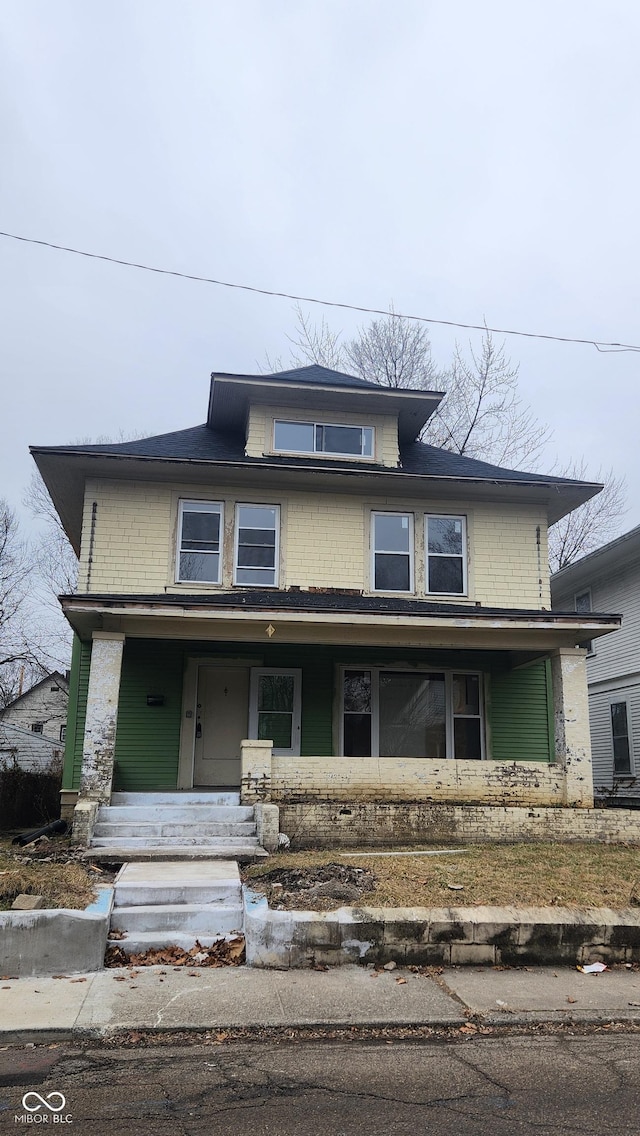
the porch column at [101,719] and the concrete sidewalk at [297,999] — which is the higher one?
the porch column at [101,719]

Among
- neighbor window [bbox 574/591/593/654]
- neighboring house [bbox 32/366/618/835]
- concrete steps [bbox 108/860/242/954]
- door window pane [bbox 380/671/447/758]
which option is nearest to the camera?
concrete steps [bbox 108/860/242/954]

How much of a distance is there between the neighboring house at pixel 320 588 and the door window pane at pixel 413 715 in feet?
0.11

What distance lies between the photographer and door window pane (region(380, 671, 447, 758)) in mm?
14273

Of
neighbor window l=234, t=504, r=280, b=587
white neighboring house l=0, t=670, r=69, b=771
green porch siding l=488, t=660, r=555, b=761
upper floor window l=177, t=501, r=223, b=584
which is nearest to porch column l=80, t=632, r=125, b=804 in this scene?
upper floor window l=177, t=501, r=223, b=584

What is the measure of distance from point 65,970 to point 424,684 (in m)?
9.07

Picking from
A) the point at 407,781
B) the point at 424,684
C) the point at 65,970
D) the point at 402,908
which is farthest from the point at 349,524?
the point at 65,970

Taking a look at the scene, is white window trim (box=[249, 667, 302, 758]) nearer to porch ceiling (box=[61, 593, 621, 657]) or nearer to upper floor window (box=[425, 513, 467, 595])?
porch ceiling (box=[61, 593, 621, 657])

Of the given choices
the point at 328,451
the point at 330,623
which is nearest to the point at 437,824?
the point at 330,623

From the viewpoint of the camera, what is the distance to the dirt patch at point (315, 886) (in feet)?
23.2

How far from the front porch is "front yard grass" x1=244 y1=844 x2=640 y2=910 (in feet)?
4.86

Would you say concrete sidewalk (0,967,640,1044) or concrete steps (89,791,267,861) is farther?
concrete steps (89,791,267,861)

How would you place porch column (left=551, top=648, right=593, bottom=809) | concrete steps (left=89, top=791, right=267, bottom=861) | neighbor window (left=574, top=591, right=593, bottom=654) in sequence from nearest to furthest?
concrete steps (left=89, top=791, right=267, bottom=861) < porch column (left=551, top=648, right=593, bottom=809) < neighbor window (left=574, top=591, right=593, bottom=654)

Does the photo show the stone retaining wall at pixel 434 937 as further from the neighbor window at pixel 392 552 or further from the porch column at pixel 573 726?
the neighbor window at pixel 392 552

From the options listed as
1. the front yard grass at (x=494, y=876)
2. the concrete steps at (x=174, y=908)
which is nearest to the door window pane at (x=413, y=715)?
the front yard grass at (x=494, y=876)
